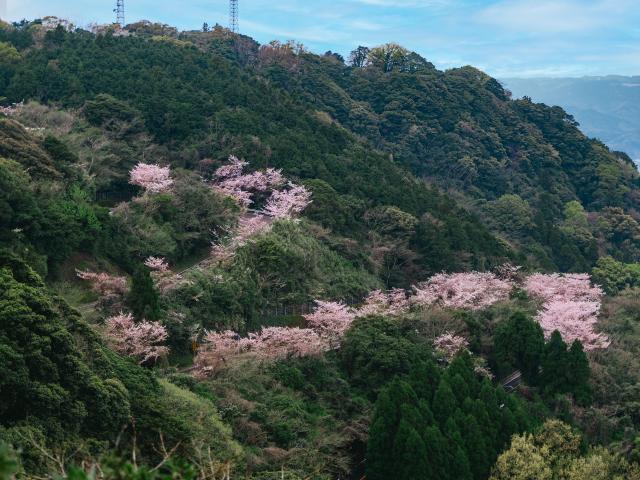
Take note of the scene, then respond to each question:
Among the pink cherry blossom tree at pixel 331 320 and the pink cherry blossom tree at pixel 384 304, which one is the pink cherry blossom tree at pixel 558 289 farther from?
the pink cherry blossom tree at pixel 331 320

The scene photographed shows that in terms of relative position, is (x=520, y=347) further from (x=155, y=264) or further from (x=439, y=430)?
(x=155, y=264)

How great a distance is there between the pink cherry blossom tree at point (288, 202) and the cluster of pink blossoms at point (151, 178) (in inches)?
177

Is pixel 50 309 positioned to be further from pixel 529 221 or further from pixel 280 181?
pixel 529 221

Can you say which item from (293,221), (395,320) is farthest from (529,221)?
(395,320)

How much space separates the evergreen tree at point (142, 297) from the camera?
21.0 meters

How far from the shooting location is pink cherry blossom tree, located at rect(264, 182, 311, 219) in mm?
31844

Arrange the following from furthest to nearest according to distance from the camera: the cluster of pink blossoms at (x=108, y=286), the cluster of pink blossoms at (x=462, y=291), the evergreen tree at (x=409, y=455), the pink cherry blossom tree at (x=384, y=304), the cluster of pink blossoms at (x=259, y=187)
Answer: the cluster of pink blossoms at (x=259, y=187), the cluster of pink blossoms at (x=462, y=291), the pink cherry blossom tree at (x=384, y=304), the cluster of pink blossoms at (x=108, y=286), the evergreen tree at (x=409, y=455)

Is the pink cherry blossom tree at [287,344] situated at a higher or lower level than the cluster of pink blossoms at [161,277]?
lower

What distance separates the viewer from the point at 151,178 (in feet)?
101

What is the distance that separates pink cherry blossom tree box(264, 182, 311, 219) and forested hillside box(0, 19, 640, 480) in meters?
0.19

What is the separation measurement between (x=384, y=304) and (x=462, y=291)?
413 cm

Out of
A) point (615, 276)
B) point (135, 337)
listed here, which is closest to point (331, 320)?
point (135, 337)

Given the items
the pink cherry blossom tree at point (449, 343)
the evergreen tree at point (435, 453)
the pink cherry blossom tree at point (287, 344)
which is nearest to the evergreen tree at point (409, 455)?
the evergreen tree at point (435, 453)

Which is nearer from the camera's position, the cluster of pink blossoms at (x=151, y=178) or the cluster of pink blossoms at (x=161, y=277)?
the cluster of pink blossoms at (x=161, y=277)
